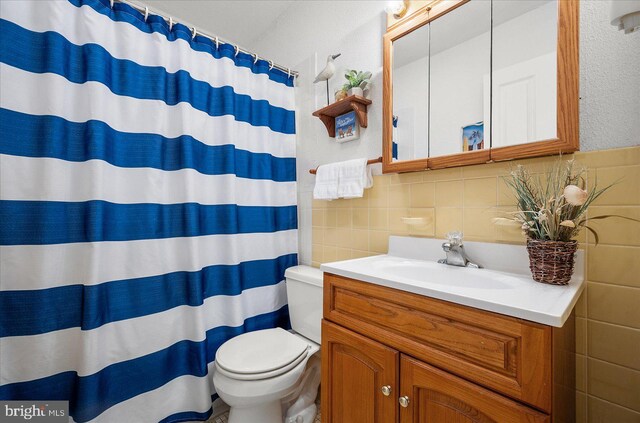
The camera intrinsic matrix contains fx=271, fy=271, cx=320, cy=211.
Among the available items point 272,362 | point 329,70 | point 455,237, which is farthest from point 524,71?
point 272,362

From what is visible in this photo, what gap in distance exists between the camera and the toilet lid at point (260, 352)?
1.13 metres

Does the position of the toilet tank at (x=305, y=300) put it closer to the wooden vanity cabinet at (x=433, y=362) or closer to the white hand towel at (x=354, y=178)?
the wooden vanity cabinet at (x=433, y=362)

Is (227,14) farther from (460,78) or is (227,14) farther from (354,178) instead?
(460,78)

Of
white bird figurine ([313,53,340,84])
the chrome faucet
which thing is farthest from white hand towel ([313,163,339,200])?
the chrome faucet

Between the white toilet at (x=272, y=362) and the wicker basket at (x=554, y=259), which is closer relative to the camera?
the wicker basket at (x=554, y=259)

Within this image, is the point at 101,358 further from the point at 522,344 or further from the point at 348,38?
the point at 348,38

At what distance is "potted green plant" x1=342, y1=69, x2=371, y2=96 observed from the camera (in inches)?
54.1

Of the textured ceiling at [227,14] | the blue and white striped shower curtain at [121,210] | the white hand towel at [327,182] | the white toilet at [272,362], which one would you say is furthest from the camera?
the textured ceiling at [227,14]

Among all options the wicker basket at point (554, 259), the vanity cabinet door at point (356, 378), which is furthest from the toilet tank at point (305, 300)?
the wicker basket at point (554, 259)

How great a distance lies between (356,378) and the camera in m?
0.92

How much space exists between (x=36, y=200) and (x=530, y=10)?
6.15 feet

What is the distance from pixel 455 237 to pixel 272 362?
91 centimetres

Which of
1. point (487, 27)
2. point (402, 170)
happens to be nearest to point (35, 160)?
point (402, 170)

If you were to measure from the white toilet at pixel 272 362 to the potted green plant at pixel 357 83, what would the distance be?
3.24ft
